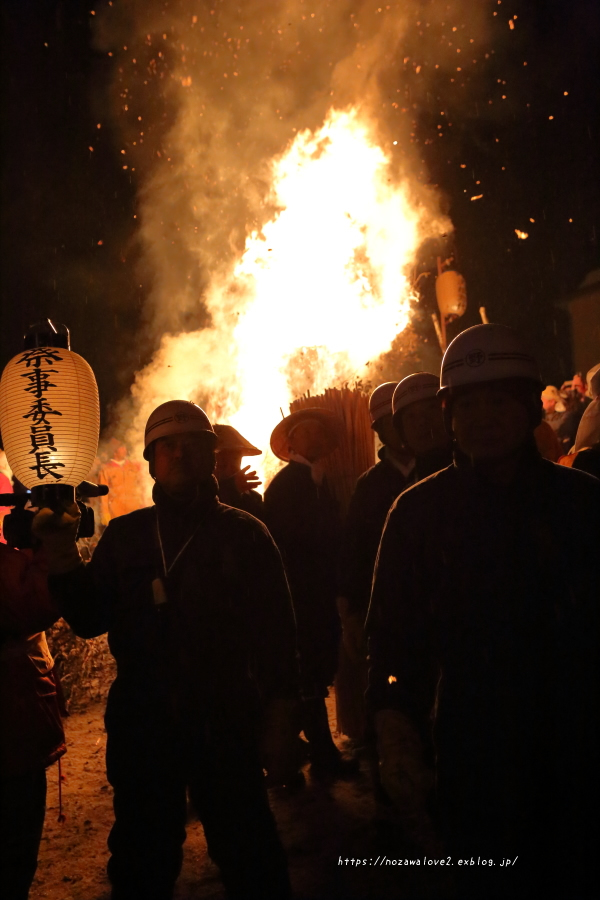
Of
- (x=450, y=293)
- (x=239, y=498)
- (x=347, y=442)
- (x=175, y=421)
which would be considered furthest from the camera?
(x=450, y=293)

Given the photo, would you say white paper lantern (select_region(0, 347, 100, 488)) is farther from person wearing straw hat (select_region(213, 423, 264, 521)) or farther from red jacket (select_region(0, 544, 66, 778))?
person wearing straw hat (select_region(213, 423, 264, 521))

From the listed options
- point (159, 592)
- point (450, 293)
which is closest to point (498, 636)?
point (159, 592)

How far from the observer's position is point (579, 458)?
360 cm

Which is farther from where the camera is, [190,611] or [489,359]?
[190,611]

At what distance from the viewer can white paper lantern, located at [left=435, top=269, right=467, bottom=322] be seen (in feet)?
64.1

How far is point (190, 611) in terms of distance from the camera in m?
2.76

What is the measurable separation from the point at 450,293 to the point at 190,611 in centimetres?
1846

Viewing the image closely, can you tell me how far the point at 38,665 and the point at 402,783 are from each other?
1.71 meters

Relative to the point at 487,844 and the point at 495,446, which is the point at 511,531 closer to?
the point at 495,446

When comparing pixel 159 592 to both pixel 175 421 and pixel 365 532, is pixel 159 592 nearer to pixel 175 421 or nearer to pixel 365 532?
pixel 175 421

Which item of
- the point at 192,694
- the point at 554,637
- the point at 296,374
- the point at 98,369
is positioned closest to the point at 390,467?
the point at 192,694

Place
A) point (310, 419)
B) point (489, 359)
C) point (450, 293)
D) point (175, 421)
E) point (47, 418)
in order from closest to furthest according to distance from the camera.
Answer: point (489, 359) < point (47, 418) < point (175, 421) < point (310, 419) < point (450, 293)

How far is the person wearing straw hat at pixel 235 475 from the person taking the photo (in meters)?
5.03

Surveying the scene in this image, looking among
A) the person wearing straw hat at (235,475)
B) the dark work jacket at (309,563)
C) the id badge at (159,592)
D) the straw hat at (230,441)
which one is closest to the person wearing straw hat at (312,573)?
the dark work jacket at (309,563)
